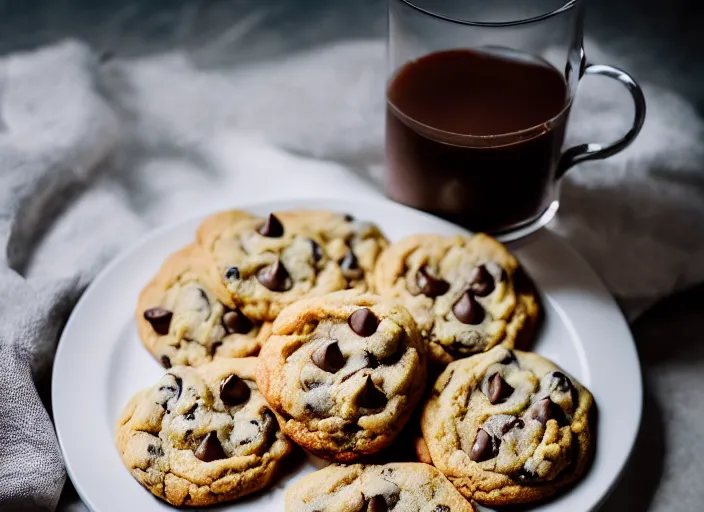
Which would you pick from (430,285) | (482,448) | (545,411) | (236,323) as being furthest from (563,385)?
(236,323)

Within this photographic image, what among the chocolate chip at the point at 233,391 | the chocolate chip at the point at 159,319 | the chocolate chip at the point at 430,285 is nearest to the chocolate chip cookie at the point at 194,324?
the chocolate chip at the point at 159,319

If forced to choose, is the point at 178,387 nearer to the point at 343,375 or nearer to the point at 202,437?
the point at 202,437

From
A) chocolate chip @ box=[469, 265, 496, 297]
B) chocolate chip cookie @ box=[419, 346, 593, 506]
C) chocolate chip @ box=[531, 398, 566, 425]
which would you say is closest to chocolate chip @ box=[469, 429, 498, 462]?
chocolate chip cookie @ box=[419, 346, 593, 506]

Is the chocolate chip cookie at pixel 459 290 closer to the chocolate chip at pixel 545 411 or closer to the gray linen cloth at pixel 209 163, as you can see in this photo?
the chocolate chip at pixel 545 411

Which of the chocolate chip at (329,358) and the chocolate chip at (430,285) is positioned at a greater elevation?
the chocolate chip at (329,358)

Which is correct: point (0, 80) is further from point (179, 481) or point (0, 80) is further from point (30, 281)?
point (179, 481)

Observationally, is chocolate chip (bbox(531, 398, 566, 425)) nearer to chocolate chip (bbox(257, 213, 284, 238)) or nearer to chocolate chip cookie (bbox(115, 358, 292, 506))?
chocolate chip cookie (bbox(115, 358, 292, 506))

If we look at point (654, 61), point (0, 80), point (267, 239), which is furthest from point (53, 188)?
point (654, 61)
